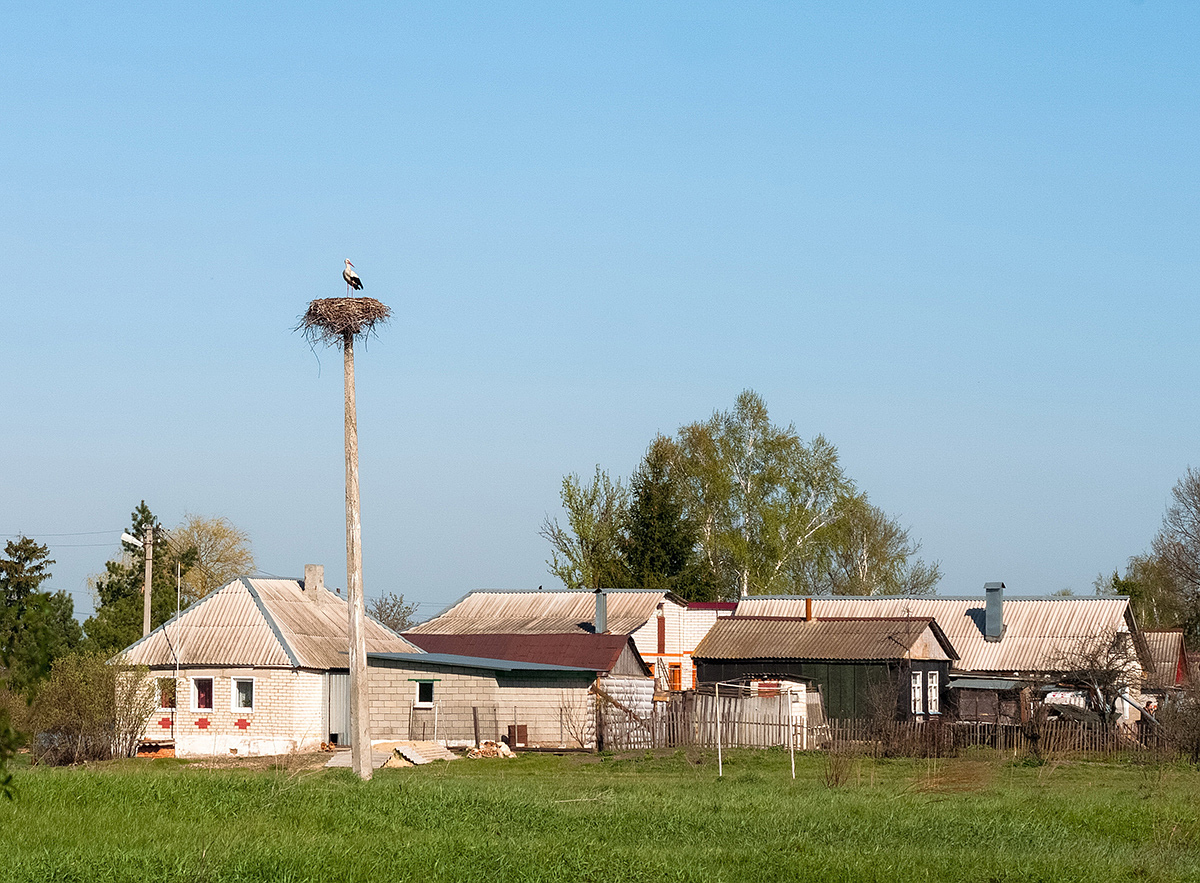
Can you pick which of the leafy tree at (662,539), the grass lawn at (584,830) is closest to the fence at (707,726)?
the grass lawn at (584,830)

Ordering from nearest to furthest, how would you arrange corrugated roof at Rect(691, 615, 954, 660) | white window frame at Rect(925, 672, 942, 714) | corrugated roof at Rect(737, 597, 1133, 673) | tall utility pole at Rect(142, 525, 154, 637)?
1. corrugated roof at Rect(691, 615, 954, 660)
2. tall utility pole at Rect(142, 525, 154, 637)
3. white window frame at Rect(925, 672, 942, 714)
4. corrugated roof at Rect(737, 597, 1133, 673)

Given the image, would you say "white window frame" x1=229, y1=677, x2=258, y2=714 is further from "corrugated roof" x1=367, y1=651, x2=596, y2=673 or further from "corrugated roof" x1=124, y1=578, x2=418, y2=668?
"corrugated roof" x1=367, y1=651, x2=596, y2=673

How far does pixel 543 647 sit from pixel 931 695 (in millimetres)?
12954

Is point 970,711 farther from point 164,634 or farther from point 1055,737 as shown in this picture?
point 164,634

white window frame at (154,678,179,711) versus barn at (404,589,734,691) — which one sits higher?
barn at (404,589,734,691)

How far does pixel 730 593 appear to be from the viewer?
2422 inches

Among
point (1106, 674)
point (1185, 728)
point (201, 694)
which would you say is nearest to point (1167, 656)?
point (1106, 674)

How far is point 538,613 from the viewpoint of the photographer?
165 ft

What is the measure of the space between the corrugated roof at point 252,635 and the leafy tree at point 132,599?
2181 mm

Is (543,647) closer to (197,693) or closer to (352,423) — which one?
(197,693)

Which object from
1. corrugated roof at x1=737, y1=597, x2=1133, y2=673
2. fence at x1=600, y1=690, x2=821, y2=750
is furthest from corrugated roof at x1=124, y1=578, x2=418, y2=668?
corrugated roof at x1=737, y1=597, x2=1133, y2=673

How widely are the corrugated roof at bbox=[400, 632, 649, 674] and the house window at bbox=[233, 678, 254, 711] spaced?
10.3 meters

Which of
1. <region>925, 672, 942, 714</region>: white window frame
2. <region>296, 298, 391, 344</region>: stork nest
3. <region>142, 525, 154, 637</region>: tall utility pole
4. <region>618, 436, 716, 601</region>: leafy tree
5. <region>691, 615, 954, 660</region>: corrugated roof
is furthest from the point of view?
<region>618, 436, 716, 601</region>: leafy tree

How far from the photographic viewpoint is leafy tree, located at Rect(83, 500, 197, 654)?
41688mm
